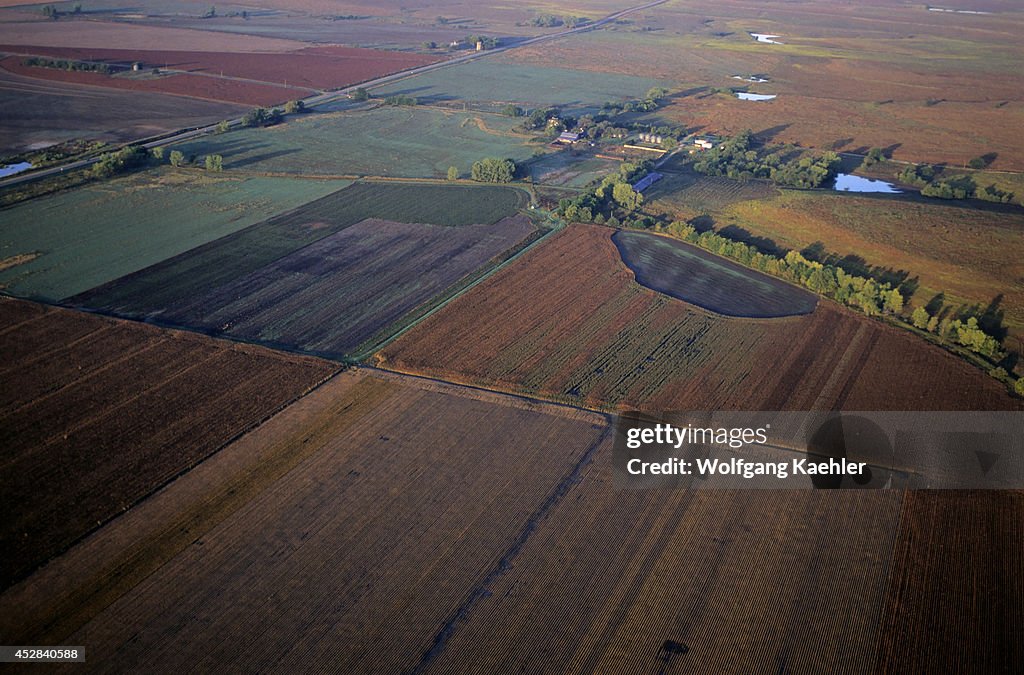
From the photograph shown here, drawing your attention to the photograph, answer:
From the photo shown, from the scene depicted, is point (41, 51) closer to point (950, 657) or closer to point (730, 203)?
point (730, 203)

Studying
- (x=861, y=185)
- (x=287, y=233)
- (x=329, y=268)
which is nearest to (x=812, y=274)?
(x=861, y=185)

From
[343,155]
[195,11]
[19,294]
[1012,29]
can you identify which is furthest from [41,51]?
[1012,29]

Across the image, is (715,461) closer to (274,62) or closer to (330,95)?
(330,95)

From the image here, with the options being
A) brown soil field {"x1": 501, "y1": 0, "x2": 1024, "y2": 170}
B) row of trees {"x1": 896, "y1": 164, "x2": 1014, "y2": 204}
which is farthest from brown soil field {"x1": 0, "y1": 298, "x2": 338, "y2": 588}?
brown soil field {"x1": 501, "y1": 0, "x2": 1024, "y2": 170}

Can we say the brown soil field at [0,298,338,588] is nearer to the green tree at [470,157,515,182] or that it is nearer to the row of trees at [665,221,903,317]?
the row of trees at [665,221,903,317]

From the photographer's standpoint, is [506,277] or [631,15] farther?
[631,15]

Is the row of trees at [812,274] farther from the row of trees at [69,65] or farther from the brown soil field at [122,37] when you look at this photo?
the brown soil field at [122,37]
